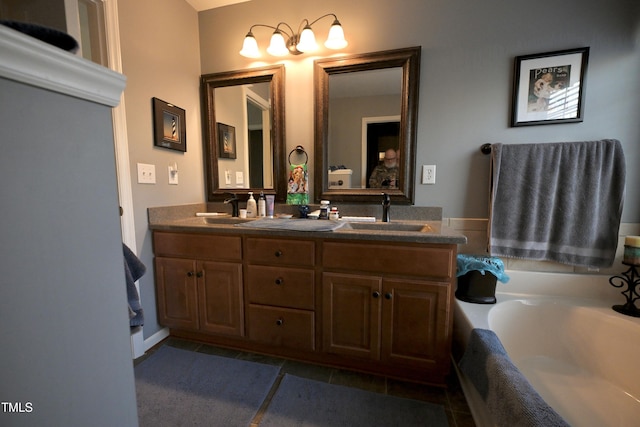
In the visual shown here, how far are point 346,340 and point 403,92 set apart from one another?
63.1 inches

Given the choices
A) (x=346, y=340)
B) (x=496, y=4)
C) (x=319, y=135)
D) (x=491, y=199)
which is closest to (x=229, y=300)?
(x=346, y=340)

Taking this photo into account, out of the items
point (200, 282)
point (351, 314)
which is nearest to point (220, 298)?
point (200, 282)

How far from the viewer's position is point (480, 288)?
4.72 feet

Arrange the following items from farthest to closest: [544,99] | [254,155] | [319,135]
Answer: [254,155], [319,135], [544,99]

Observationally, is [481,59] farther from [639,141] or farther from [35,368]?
[35,368]

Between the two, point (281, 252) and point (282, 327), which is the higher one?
point (281, 252)

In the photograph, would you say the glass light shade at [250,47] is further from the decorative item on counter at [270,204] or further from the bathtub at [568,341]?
the bathtub at [568,341]

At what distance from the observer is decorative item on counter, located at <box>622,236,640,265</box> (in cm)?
128

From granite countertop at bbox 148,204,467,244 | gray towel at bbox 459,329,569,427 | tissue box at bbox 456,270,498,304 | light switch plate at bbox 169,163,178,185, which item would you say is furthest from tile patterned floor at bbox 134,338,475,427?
light switch plate at bbox 169,163,178,185

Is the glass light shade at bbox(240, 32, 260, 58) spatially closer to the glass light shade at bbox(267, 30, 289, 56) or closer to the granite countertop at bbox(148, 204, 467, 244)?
the glass light shade at bbox(267, 30, 289, 56)

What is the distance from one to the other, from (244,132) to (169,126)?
0.52 m

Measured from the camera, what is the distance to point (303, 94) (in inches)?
73.2

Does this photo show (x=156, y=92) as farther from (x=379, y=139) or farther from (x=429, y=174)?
(x=429, y=174)

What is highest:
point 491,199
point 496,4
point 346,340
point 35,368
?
point 496,4
